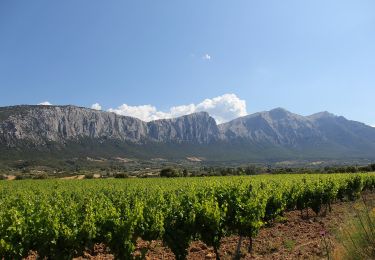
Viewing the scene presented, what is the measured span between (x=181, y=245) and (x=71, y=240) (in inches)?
150

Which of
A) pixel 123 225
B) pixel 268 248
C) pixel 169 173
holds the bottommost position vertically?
pixel 268 248

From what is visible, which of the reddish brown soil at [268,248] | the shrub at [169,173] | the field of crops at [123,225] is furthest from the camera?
the shrub at [169,173]

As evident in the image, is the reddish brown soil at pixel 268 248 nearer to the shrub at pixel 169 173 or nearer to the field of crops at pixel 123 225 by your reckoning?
the field of crops at pixel 123 225

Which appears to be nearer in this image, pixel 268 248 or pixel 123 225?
pixel 123 225

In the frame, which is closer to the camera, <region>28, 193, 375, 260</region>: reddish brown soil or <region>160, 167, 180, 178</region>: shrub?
<region>28, 193, 375, 260</region>: reddish brown soil

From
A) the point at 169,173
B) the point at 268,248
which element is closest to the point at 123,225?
the point at 268,248

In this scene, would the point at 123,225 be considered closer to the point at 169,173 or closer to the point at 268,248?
the point at 268,248

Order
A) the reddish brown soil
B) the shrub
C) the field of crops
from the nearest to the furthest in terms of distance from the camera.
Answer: the field of crops → the reddish brown soil → the shrub

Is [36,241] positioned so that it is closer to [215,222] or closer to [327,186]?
[215,222]

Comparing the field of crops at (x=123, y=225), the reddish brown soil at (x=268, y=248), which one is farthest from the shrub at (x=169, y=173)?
the field of crops at (x=123, y=225)

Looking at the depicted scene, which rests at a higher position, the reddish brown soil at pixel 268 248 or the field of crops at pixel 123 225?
the field of crops at pixel 123 225

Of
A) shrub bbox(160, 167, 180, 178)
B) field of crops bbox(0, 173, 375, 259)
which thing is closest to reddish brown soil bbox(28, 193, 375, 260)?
field of crops bbox(0, 173, 375, 259)

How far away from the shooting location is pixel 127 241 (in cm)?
1157

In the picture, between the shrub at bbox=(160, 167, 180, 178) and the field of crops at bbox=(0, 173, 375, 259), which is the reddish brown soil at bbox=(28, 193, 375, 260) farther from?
the shrub at bbox=(160, 167, 180, 178)
